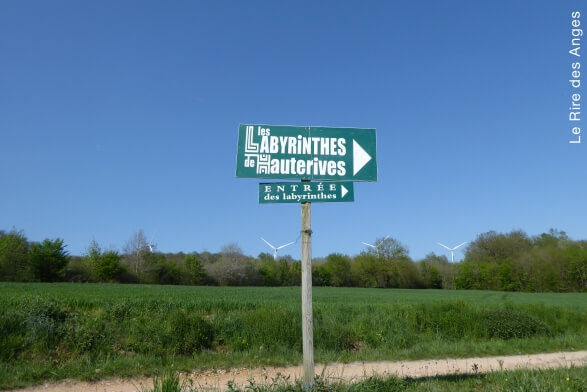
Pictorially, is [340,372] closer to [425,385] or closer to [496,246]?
[425,385]

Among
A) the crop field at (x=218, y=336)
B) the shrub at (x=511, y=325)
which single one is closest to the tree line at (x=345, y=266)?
the crop field at (x=218, y=336)

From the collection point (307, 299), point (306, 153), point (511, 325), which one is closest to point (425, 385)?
point (307, 299)

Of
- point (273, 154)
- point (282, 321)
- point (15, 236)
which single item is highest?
point (15, 236)

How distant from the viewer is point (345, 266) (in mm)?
90500

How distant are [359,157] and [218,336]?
8.35 meters

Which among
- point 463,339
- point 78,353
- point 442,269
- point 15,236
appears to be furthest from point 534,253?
point 15,236

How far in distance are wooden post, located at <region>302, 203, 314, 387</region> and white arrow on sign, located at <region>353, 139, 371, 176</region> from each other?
858 millimetres

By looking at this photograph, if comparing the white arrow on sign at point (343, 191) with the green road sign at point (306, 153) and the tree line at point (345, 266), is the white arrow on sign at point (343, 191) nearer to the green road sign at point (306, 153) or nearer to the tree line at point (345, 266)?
the green road sign at point (306, 153)

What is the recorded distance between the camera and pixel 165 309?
1265cm

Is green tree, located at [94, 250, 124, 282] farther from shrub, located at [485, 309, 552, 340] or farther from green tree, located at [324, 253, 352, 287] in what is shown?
shrub, located at [485, 309, 552, 340]

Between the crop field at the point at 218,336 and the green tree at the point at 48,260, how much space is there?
51312mm

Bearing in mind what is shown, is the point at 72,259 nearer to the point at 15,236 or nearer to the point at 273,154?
the point at 15,236

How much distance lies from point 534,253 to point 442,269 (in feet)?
65.1

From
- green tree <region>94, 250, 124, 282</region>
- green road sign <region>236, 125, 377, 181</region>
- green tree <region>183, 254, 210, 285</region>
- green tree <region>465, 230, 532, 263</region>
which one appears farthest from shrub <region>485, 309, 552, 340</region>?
green tree <region>465, 230, 532, 263</region>
